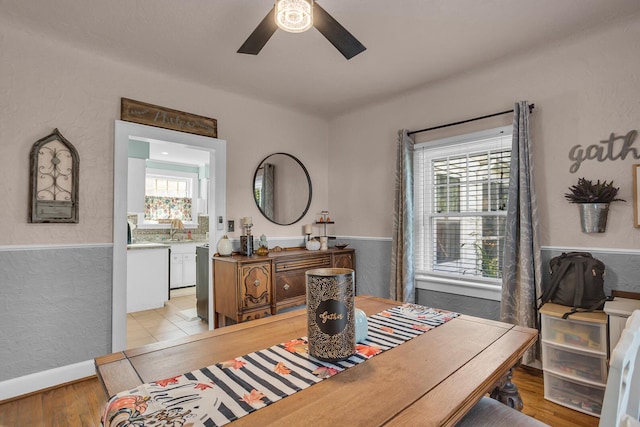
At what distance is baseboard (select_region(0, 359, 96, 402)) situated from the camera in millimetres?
2254

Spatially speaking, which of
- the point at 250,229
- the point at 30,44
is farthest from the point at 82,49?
the point at 250,229

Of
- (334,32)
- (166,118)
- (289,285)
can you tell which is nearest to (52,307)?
(166,118)

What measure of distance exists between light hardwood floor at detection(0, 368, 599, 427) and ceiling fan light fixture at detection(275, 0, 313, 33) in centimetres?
234

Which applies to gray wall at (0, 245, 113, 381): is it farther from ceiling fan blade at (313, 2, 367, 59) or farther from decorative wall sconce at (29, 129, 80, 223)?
ceiling fan blade at (313, 2, 367, 59)

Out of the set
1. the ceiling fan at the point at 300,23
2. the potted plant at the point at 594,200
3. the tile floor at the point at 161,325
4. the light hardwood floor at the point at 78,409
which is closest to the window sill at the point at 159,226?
the tile floor at the point at 161,325

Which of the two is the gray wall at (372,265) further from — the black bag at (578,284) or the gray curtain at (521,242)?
the black bag at (578,284)

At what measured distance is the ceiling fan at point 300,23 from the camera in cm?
160

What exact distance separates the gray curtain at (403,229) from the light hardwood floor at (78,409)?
120 centimetres

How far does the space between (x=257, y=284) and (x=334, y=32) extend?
2187 mm

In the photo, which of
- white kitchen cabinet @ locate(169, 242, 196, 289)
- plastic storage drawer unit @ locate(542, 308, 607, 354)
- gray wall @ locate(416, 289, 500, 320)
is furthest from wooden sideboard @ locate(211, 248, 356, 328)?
white kitchen cabinet @ locate(169, 242, 196, 289)

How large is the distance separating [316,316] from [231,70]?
2645mm

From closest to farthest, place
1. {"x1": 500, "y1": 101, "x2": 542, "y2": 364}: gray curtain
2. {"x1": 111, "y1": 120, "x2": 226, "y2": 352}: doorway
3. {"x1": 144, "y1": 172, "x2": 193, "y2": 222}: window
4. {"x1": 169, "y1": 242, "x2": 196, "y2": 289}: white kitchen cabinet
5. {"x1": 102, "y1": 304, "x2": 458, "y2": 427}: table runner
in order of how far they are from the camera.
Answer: {"x1": 102, "y1": 304, "x2": 458, "y2": 427}: table runner < {"x1": 500, "y1": 101, "x2": 542, "y2": 364}: gray curtain < {"x1": 111, "y1": 120, "x2": 226, "y2": 352}: doorway < {"x1": 169, "y1": 242, "x2": 196, "y2": 289}: white kitchen cabinet < {"x1": 144, "y1": 172, "x2": 193, "y2": 222}: window

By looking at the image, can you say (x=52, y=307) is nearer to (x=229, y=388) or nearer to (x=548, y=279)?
(x=229, y=388)

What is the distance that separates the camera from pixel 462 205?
125 inches
